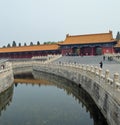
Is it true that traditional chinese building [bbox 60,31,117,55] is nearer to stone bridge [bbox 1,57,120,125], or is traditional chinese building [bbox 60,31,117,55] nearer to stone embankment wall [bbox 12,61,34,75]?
stone embankment wall [bbox 12,61,34,75]

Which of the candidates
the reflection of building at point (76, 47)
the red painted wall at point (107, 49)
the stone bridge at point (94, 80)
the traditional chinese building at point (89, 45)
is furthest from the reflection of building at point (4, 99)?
the reflection of building at point (76, 47)

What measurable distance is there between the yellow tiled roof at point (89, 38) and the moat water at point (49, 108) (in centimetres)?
2741

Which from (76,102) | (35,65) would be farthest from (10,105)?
(35,65)

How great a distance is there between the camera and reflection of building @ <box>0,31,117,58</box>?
46.5m

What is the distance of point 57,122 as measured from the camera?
13211mm

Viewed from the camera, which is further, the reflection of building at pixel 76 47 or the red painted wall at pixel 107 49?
the reflection of building at pixel 76 47

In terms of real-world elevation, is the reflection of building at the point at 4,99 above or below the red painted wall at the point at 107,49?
below

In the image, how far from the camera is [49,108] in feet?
53.7

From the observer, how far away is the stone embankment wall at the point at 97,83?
1068 cm

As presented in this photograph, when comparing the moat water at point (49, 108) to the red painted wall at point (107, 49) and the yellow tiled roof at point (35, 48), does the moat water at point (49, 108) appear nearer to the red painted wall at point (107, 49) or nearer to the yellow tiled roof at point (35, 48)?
the red painted wall at point (107, 49)

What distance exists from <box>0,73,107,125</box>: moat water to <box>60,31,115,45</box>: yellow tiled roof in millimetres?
27407

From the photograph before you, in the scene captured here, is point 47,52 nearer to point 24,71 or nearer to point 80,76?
point 24,71

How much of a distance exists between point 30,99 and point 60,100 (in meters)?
2.99

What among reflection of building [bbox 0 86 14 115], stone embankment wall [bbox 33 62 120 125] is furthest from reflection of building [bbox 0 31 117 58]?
reflection of building [bbox 0 86 14 115]
